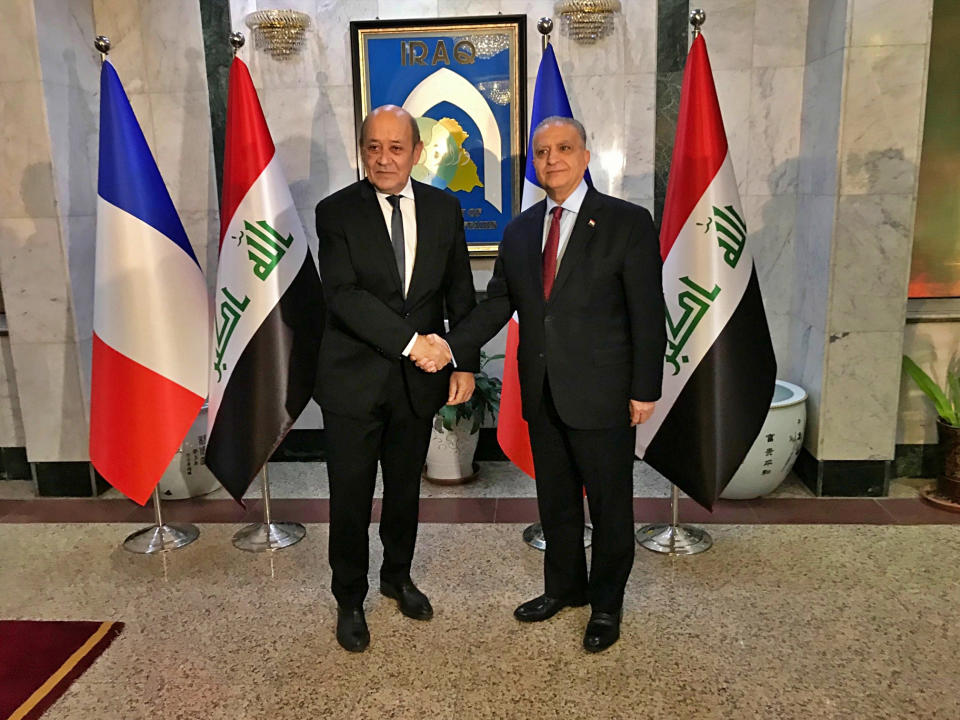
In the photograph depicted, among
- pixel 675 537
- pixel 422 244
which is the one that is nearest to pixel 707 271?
pixel 675 537

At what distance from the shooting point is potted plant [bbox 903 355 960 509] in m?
3.54

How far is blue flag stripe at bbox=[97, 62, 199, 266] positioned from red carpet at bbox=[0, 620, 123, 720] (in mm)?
1494

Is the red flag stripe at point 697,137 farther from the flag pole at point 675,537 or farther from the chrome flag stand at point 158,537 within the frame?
the chrome flag stand at point 158,537

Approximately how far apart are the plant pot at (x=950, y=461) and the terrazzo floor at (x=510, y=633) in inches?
12.2

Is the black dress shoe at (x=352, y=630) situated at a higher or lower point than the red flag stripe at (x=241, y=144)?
lower

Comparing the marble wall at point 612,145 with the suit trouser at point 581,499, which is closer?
the suit trouser at point 581,499

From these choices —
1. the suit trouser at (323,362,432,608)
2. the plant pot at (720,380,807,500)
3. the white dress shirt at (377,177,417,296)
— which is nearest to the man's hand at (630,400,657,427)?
the suit trouser at (323,362,432,608)

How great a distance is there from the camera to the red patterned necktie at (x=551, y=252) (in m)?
2.40

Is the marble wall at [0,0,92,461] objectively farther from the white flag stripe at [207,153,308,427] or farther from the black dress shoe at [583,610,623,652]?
the black dress shoe at [583,610,623,652]

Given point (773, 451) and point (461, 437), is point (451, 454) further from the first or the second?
point (773, 451)

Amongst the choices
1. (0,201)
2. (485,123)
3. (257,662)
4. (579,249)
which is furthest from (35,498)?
(579,249)

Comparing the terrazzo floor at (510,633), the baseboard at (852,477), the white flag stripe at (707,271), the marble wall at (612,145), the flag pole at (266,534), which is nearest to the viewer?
the terrazzo floor at (510,633)

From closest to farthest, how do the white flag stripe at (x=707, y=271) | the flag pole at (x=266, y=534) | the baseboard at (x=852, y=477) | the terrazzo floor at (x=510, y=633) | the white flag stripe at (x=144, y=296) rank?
the terrazzo floor at (x=510, y=633) → the white flag stripe at (x=707, y=271) → the white flag stripe at (x=144, y=296) → the flag pole at (x=266, y=534) → the baseboard at (x=852, y=477)

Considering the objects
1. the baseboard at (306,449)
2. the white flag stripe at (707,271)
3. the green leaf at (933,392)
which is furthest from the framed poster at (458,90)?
the green leaf at (933,392)
